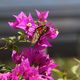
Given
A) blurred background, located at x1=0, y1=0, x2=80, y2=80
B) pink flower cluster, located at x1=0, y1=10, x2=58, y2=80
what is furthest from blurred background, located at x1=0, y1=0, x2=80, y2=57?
pink flower cluster, located at x1=0, y1=10, x2=58, y2=80

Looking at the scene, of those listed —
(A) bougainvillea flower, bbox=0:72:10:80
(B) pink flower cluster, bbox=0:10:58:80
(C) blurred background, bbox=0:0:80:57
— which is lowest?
(C) blurred background, bbox=0:0:80:57

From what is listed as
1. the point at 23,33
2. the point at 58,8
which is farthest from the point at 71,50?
the point at 23,33

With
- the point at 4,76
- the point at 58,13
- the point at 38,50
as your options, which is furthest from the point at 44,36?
the point at 58,13

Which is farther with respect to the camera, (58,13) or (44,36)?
(58,13)

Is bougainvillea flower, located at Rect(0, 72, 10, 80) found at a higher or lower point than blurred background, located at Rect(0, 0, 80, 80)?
higher

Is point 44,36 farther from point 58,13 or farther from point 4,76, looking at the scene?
point 58,13

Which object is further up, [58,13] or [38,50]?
[38,50]

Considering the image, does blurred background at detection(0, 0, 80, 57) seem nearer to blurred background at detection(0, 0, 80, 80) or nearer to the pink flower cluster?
blurred background at detection(0, 0, 80, 80)

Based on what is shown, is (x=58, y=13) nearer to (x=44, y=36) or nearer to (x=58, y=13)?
(x=58, y=13)

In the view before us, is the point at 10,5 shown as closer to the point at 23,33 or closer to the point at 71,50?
the point at 71,50

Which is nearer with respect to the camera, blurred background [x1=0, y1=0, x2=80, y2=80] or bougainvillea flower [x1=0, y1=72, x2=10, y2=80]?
bougainvillea flower [x1=0, y1=72, x2=10, y2=80]

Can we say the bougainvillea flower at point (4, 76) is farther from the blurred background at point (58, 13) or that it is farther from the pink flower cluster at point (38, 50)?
the blurred background at point (58, 13)
